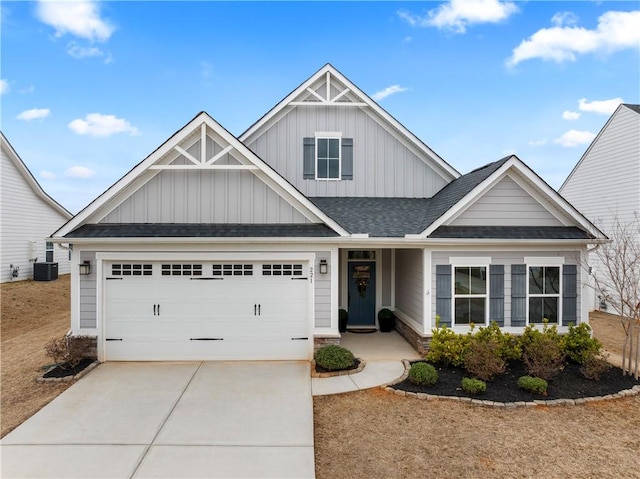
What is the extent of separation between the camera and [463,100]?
17.7 m

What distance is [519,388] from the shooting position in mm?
7379

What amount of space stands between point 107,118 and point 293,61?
47.3 feet

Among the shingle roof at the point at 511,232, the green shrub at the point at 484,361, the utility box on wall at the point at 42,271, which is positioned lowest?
the green shrub at the point at 484,361

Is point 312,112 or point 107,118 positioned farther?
point 107,118

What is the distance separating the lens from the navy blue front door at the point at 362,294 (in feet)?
40.1

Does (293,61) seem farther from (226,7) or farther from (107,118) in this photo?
(107,118)

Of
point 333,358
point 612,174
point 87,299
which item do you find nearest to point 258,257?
point 333,358

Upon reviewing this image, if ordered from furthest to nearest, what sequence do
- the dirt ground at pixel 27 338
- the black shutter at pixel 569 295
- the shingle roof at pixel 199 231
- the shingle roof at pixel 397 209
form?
the shingle roof at pixel 397 209 → the black shutter at pixel 569 295 → the shingle roof at pixel 199 231 → the dirt ground at pixel 27 338

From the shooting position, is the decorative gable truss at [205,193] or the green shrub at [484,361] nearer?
the green shrub at [484,361]

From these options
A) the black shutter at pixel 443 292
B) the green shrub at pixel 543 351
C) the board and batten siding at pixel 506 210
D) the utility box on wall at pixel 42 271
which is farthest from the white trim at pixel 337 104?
the utility box on wall at pixel 42 271

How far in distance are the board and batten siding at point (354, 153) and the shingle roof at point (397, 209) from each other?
1.24 feet

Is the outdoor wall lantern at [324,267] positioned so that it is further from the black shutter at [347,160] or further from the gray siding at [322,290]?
the black shutter at [347,160]

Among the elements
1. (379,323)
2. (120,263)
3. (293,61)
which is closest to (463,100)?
(293,61)

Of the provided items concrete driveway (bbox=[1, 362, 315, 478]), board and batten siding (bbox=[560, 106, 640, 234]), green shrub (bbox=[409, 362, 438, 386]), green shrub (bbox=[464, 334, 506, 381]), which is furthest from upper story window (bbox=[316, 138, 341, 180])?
board and batten siding (bbox=[560, 106, 640, 234])
